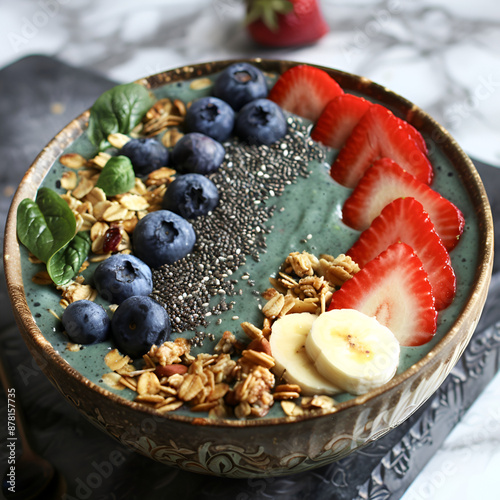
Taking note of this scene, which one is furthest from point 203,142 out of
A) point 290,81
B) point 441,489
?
point 441,489

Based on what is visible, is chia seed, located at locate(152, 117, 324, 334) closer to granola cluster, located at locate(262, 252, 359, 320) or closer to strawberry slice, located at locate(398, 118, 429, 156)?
granola cluster, located at locate(262, 252, 359, 320)

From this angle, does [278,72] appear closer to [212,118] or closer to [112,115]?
[212,118]

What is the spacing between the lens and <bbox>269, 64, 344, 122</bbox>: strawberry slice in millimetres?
1658

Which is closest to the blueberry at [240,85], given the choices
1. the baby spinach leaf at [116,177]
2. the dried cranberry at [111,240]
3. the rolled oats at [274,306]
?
the baby spinach leaf at [116,177]

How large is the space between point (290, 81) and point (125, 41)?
54.2 inches

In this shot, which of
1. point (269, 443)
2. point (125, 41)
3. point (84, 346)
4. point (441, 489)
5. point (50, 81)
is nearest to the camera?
point (269, 443)

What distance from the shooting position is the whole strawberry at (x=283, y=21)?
2494 mm

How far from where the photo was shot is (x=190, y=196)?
4.76 ft

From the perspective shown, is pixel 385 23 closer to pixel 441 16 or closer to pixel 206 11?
pixel 441 16

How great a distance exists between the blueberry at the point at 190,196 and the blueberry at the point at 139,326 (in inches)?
11.8

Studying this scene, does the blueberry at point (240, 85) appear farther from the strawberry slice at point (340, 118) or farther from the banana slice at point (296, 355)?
the banana slice at point (296, 355)

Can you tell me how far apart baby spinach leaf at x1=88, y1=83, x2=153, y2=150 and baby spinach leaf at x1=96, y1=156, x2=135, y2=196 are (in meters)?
0.14

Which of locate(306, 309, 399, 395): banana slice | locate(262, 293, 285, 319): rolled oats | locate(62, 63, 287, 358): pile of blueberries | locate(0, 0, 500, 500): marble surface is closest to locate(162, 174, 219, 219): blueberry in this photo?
locate(62, 63, 287, 358): pile of blueberries

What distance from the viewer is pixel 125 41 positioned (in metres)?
2.79
